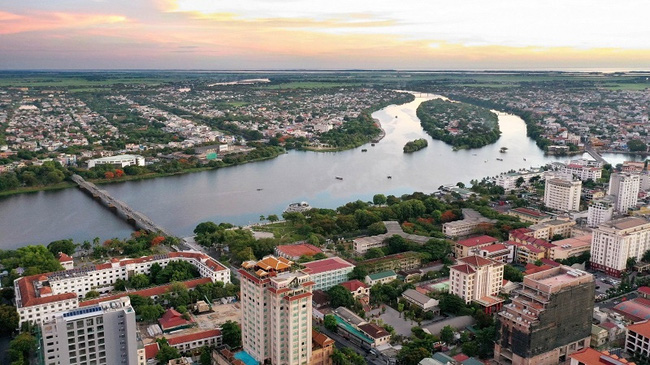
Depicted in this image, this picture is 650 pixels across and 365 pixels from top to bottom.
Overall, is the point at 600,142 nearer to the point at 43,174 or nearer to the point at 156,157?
the point at 156,157

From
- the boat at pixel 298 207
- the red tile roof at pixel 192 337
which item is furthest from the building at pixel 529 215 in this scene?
the red tile roof at pixel 192 337

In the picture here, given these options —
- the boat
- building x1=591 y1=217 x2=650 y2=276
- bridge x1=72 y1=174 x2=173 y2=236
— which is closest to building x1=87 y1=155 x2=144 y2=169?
bridge x1=72 y1=174 x2=173 y2=236

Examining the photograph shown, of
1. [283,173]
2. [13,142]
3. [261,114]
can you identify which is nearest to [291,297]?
[283,173]

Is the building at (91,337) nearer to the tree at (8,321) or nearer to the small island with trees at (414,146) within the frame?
the tree at (8,321)

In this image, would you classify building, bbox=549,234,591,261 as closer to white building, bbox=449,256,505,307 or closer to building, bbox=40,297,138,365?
white building, bbox=449,256,505,307

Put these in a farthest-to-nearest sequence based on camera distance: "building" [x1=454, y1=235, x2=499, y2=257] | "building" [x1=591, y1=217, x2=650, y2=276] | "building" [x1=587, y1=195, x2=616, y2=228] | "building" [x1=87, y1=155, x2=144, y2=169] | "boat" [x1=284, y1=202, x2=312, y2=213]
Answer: "building" [x1=87, y1=155, x2=144, y2=169]
"boat" [x1=284, y1=202, x2=312, y2=213]
"building" [x1=587, y1=195, x2=616, y2=228]
"building" [x1=454, y1=235, x2=499, y2=257]
"building" [x1=591, y1=217, x2=650, y2=276]

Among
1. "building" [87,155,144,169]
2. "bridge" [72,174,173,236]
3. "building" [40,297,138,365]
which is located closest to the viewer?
"building" [40,297,138,365]

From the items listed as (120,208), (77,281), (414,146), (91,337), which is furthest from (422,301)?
(414,146)
